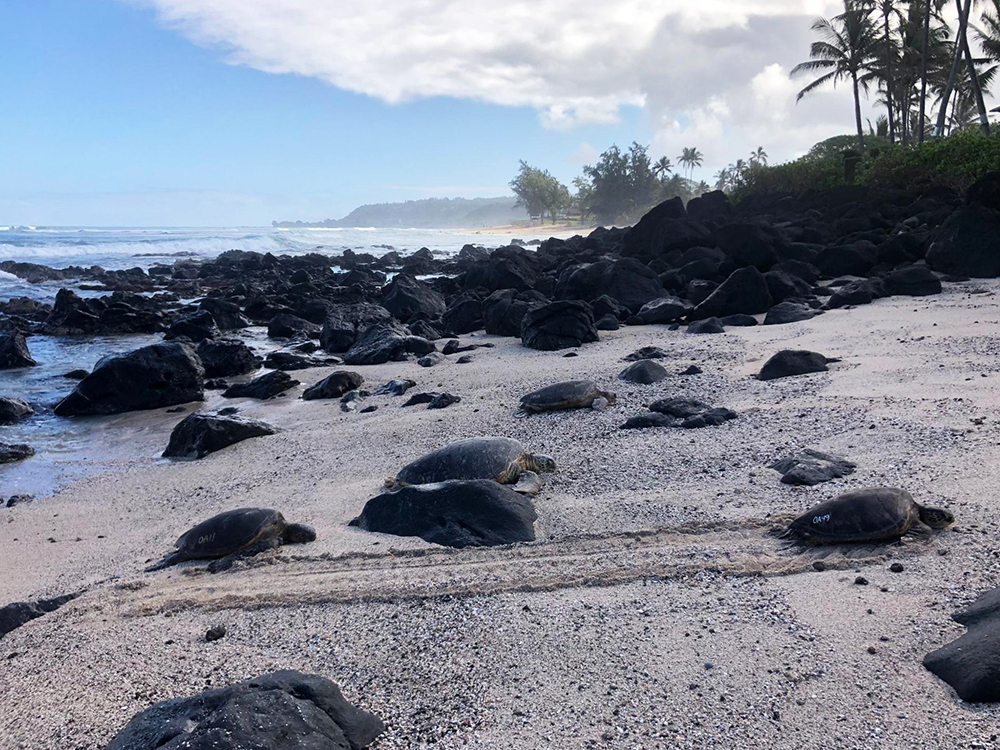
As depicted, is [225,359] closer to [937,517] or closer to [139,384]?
[139,384]

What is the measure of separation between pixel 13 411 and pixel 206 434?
410cm

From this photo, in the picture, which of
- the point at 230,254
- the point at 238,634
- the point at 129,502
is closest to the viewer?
the point at 238,634

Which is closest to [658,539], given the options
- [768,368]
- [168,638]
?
[168,638]

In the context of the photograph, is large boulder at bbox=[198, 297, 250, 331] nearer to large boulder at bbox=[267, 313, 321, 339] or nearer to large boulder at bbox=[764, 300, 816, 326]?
large boulder at bbox=[267, 313, 321, 339]

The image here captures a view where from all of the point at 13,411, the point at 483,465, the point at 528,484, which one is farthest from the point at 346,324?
the point at 528,484

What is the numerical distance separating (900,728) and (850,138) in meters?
46.9

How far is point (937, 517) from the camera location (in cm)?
403

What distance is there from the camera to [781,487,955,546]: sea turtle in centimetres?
396

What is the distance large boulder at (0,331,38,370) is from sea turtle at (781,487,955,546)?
14.4 metres

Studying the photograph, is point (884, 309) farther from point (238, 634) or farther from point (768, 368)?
point (238, 634)

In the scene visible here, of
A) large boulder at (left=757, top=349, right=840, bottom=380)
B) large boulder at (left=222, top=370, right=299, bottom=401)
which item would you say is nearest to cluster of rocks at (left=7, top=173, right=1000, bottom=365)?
large boulder at (left=222, top=370, right=299, bottom=401)

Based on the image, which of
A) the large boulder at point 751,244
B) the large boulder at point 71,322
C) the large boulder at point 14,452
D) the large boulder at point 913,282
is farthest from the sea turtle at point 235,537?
the large boulder at point 71,322

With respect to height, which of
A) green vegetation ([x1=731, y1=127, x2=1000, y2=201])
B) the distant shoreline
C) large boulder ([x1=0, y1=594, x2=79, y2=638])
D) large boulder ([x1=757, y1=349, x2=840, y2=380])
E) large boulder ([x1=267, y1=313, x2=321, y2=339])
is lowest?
large boulder ([x1=0, y1=594, x2=79, y2=638])

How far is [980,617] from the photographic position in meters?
3.11
